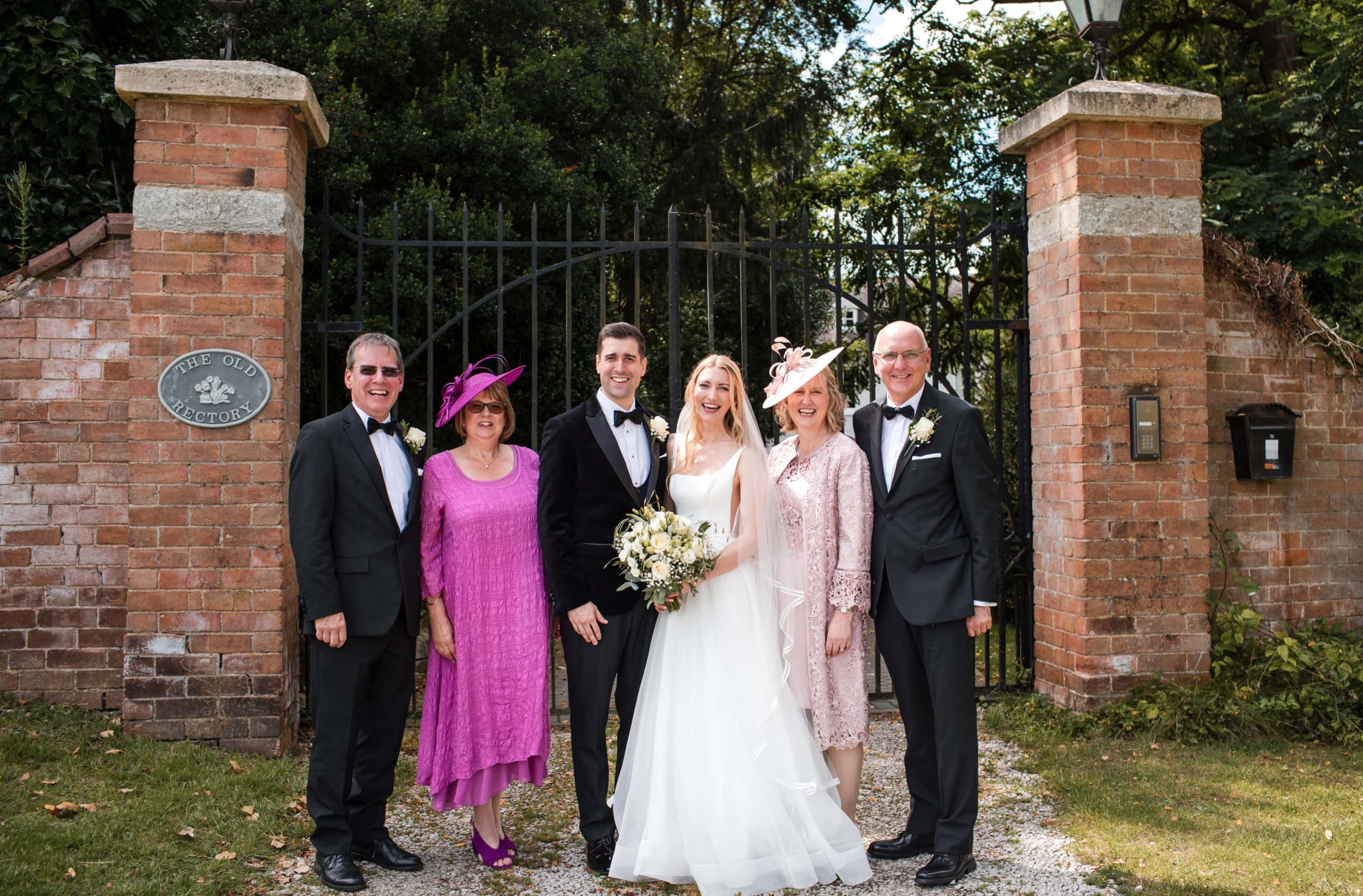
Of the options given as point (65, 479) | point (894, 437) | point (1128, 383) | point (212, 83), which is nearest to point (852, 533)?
point (894, 437)

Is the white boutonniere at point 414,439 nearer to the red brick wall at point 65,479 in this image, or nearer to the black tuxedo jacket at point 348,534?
the black tuxedo jacket at point 348,534

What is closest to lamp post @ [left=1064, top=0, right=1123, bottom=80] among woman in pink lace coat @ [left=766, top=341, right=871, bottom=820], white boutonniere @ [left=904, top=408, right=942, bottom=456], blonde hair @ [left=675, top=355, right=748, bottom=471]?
white boutonniere @ [left=904, top=408, right=942, bottom=456]

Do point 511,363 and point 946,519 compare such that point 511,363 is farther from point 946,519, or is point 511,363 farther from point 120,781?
point 946,519

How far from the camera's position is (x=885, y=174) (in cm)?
1262

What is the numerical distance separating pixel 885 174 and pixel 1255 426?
26.5 ft

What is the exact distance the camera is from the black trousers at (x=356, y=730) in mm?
3395

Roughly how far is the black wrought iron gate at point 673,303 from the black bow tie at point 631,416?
86 centimetres

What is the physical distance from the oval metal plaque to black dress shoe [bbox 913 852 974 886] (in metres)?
3.44

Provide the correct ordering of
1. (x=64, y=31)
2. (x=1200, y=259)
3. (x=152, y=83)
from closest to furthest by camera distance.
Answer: (x=152, y=83) < (x=1200, y=259) < (x=64, y=31)

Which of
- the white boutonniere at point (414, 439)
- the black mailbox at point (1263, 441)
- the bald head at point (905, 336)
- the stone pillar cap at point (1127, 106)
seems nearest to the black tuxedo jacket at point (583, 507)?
the white boutonniere at point (414, 439)

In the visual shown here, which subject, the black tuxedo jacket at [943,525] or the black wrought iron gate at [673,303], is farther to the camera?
the black wrought iron gate at [673,303]

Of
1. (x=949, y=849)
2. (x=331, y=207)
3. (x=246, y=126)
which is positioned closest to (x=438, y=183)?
(x=331, y=207)

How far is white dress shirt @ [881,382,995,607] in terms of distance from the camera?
3688 millimetres

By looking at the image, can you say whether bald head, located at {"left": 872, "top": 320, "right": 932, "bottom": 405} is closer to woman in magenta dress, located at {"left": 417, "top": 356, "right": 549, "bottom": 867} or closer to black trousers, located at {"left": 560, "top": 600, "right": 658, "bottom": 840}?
black trousers, located at {"left": 560, "top": 600, "right": 658, "bottom": 840}
